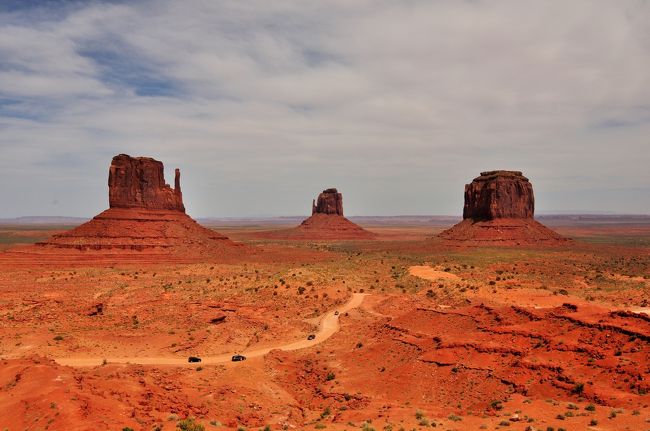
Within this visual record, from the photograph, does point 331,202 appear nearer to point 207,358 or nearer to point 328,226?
point 328,226

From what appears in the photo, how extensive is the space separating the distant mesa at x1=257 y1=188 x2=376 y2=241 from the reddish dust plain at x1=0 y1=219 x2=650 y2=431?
104 meters

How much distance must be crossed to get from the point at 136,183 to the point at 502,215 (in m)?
82.4

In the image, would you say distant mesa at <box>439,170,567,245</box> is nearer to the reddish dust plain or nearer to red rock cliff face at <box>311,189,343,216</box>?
the reddish dust plain

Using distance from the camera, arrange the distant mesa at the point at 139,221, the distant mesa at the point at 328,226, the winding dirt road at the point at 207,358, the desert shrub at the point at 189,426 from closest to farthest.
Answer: the desert shrub at the point at 189,426, the winding dirt road at the point at 207,358, the distant mesa at the point at 139,221, the distant mesa at the point at 328,226

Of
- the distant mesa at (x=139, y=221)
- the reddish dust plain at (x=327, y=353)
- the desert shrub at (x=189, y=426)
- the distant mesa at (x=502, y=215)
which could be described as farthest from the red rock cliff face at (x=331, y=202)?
the desert shrub at (x=189, y=426)

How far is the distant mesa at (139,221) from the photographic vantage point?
270 feet

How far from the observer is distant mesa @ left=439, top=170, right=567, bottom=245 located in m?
Answer: 106

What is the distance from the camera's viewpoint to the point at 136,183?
8988cm

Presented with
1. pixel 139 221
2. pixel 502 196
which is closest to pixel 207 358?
pixel 139 221

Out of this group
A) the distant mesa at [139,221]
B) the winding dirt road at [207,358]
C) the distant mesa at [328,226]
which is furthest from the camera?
the distant mesa at [328,226]

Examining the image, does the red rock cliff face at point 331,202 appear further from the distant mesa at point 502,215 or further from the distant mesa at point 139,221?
the distant mesa at point 139,221

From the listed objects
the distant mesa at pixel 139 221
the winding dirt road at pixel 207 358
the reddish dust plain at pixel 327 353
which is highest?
the distant mesa at pixel 139 221

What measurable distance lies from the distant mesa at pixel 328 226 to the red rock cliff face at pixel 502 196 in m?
54.7

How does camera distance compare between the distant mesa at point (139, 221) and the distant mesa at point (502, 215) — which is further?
the distant mesa at point (502, 215)
